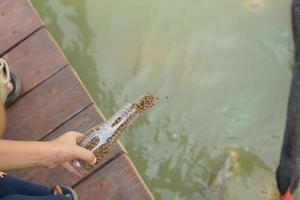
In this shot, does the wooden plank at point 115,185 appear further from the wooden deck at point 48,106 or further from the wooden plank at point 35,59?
the wooden plank at point 35,59

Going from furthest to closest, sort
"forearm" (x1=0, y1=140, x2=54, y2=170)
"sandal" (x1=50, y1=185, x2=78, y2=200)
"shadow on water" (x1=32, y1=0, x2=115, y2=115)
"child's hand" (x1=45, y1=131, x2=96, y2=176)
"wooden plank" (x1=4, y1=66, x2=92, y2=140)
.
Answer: "shadow on water" (x1=32, y1=0, x2=115, y2=115), "wooden plank" (x1=4, y1=66, x2=92, y2=140), "sandal" (x1=50, y1=185, x2=78, y2=200), "child's hand" (x1=45, y1=131, x2=96, y2=176), "forearm" (x1=0, y1=140, x2=54, y2=170)

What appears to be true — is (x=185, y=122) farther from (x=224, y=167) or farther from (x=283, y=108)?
(x=283, y=108)

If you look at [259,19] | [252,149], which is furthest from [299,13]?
[252,149]

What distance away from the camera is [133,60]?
3.20m

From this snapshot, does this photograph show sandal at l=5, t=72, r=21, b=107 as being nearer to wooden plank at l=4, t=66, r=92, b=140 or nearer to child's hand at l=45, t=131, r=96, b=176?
wooden plank at l=4, t=66, r=92, b=140

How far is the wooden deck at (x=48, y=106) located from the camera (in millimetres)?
Answer: 2451

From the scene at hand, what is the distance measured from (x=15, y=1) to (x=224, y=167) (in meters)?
1.48

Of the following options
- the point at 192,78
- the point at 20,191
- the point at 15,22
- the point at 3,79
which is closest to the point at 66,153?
the point at 20,191

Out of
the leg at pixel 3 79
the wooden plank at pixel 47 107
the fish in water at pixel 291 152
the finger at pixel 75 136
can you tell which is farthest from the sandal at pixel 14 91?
the fish in water at pixel 291 152

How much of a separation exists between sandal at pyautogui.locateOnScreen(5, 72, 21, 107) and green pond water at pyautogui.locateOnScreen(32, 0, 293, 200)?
2.04 ft

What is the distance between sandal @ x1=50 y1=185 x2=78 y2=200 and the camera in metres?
2.21

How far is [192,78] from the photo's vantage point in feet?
10.3

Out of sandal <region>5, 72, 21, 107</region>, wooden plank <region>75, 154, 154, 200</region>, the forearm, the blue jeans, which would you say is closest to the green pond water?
wooden plank <region>75, 154, 154, 200</region>

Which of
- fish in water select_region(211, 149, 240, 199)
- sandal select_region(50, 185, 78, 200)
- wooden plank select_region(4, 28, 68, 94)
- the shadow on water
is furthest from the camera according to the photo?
the shadow on water
